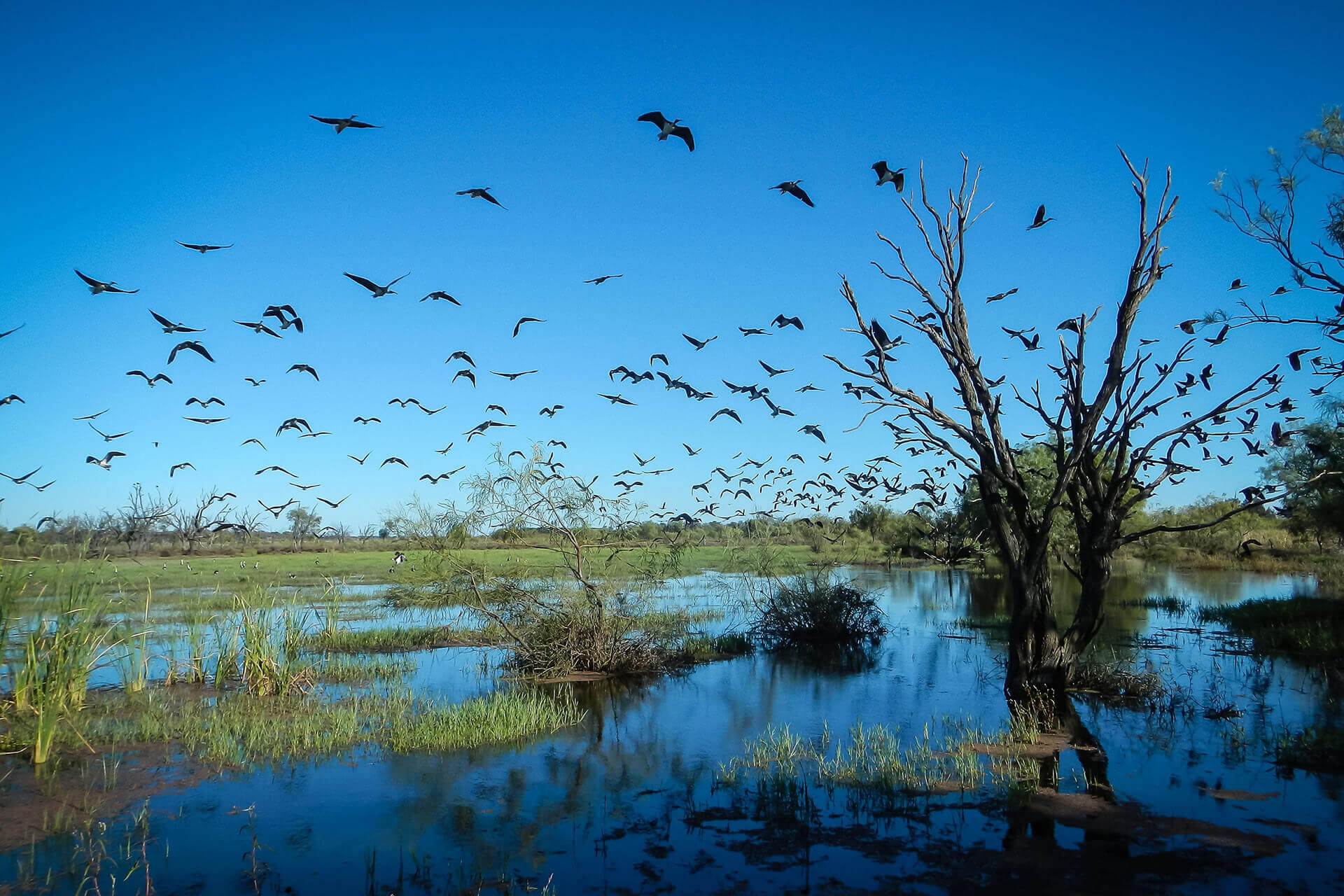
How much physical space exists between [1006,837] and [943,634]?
50.0ft

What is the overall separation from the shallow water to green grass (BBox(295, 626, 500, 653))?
768 cm

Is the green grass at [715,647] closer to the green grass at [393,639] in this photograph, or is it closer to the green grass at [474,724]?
the green grass at [393,639]

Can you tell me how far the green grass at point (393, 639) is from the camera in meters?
20.2

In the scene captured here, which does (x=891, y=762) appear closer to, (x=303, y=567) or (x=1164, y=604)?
(x=1164, y=604)

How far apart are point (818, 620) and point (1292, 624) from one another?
428 inches

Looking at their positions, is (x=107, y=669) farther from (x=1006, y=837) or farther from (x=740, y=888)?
(x=1006, y=837)

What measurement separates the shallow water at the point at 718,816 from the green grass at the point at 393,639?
7.68 metres

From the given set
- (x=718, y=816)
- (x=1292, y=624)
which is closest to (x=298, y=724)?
(x=718, y=816)

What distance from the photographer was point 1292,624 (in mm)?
19781

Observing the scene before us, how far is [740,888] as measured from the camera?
23.8 ft

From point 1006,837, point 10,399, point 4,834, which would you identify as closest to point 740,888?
point 1006,837

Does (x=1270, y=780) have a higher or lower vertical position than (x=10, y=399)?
lower

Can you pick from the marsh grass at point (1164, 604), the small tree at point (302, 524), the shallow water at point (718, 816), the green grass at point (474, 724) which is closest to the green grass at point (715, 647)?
the shallow water at point (718, 816)

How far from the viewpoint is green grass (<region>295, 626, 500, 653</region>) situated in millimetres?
20172
